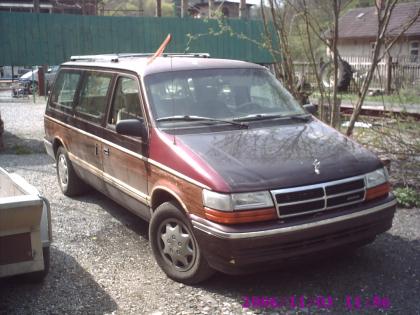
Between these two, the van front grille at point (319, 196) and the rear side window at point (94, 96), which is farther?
the rear side window at point (94, 96)

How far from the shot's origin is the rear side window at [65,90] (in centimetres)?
631

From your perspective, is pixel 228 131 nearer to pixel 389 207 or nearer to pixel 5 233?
pixel 389 207

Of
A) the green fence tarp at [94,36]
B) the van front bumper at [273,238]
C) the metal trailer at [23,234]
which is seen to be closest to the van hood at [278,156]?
the van front bumper at [273,238]

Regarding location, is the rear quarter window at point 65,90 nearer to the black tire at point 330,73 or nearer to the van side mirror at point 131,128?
the van side mirror at point 131,128

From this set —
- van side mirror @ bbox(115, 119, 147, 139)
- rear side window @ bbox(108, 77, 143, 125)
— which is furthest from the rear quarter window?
van side mirror @ bbox(115, 119, 147, 139)

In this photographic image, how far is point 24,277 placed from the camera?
4.05 meters

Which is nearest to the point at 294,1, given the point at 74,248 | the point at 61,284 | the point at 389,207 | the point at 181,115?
the point at 181,115

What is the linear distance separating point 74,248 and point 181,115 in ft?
5.66

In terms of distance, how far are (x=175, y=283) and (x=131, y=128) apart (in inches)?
55.1

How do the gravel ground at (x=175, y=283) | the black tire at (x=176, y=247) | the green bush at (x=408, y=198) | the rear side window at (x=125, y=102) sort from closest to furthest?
the gravel ground at (x=175, y=283), the black tire at (x=176, y=247), the rear side window at (x=125, y=102), the green bush at (x=408, y=198)

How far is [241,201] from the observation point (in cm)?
353

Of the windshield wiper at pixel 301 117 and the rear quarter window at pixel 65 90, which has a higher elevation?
the rear quarter window at pixel 65 90

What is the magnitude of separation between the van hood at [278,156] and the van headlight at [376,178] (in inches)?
1.7

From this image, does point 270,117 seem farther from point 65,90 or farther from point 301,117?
point 65,90
